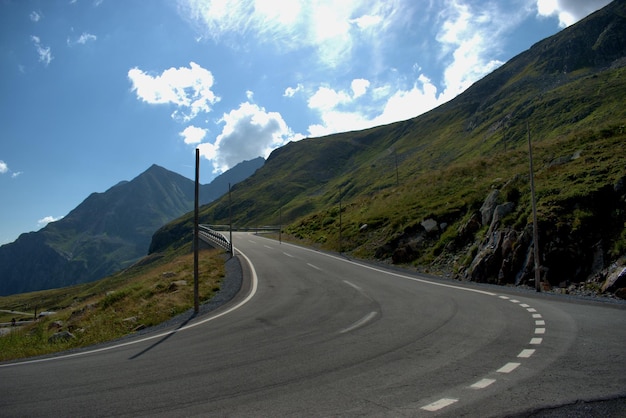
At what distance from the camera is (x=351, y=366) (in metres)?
6.39

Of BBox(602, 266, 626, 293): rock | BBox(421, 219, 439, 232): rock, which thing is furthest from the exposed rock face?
BBox(421, 219, 439, 232): rock

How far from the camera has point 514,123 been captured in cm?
9688

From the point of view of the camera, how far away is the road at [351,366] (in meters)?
4.89

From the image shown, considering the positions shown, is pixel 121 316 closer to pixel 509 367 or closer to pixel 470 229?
pixel 509 367

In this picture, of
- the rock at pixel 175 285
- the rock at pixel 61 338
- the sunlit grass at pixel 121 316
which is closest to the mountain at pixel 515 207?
the sunlit grass at pixel 121 316

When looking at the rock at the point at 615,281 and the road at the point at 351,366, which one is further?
the rock at the point at 615,281

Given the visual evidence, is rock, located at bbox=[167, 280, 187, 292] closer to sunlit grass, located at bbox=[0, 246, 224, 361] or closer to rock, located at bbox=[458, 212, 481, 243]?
sunlit grass, located at bbox=[0, 246, 224, 361]

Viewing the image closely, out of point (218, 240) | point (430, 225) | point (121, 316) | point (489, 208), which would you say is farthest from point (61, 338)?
point (218, 240)

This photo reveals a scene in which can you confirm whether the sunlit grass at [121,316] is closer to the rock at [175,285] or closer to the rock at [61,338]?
the rock at [175,285]

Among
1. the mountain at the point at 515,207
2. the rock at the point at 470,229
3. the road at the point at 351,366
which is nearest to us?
the road at the point at 351,366

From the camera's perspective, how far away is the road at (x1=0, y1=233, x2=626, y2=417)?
4891 mm

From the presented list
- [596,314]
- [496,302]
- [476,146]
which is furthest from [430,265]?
[476,146]

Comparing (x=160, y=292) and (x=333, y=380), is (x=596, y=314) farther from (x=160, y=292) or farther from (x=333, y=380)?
(x=160, y=292)

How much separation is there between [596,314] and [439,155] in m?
104
